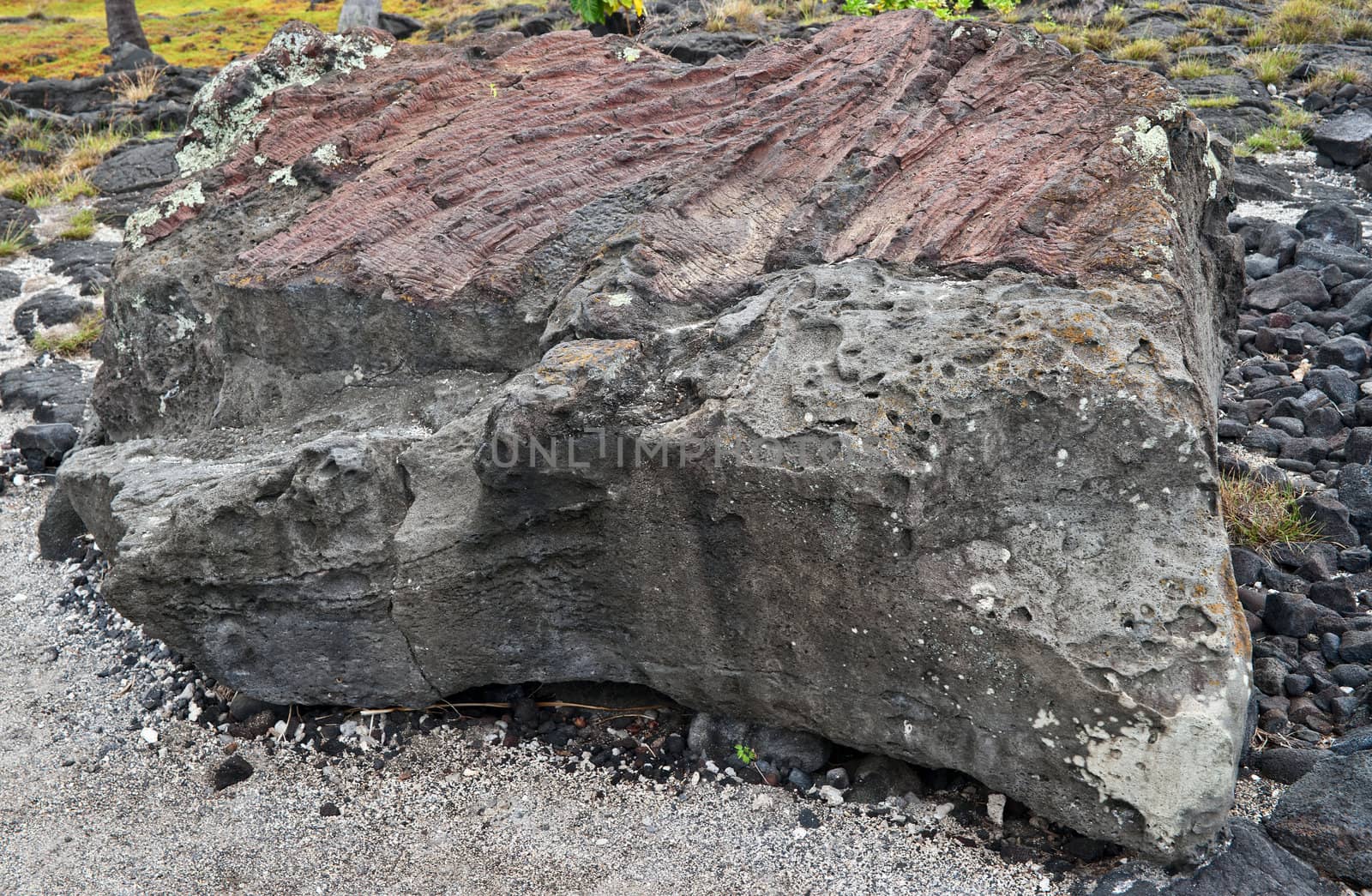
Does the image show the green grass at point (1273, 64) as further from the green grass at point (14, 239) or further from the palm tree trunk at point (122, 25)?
the palm tree trunk at point (122, 25)

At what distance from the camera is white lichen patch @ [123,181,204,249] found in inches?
232

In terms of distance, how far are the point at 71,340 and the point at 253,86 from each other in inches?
145

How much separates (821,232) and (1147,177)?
134cm

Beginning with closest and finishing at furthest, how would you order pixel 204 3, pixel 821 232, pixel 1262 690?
pixel 1262 690 < pixel 821 232 < pixel 204 3

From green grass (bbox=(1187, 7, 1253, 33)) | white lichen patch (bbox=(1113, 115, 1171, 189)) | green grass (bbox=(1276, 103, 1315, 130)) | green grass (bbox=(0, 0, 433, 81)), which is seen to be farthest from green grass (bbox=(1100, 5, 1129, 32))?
green grass (bbox=(0, 0, 433, 81))

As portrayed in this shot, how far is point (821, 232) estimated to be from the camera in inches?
189

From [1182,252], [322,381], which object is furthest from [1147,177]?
[322,381]

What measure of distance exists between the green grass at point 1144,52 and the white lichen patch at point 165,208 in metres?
10.6

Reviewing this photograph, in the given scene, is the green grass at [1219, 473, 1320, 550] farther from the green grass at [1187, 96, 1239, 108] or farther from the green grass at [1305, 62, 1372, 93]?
the green grass at [1305, 62, 1372, 93]

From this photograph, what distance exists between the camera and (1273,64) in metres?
12.5

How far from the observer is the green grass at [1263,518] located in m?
5.38

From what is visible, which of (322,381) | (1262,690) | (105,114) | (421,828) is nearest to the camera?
(421,828)

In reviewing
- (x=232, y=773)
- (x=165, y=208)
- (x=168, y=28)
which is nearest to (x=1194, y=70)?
(x=165, y=208)

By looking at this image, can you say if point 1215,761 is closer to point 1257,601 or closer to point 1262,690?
point 1262,690
